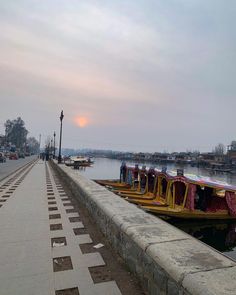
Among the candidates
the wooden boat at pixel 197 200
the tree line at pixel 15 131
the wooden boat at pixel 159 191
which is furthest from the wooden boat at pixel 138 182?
the tree line at pixel 15 131

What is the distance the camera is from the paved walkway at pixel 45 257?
11.5 ft

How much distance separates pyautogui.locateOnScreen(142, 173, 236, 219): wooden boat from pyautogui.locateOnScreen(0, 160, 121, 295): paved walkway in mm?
5532

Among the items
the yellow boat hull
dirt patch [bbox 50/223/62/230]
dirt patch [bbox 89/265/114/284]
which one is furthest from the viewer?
the yellow boat hull

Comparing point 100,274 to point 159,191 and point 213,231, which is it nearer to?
point 213,231

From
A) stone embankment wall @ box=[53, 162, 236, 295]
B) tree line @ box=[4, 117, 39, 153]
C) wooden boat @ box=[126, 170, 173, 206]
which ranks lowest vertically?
wooden boat @ box=[126, 170, 173, 206]

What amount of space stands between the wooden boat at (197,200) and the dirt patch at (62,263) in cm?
728

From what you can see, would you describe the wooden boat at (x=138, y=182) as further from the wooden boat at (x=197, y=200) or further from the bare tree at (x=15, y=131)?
the bare tree at (x=15, y=131)

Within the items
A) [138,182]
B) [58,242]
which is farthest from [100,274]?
[138,182]

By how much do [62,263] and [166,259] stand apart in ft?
6.48

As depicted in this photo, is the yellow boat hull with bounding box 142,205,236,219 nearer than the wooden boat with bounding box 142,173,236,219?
Yes

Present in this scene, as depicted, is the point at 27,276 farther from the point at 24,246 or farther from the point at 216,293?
the point at 216,293

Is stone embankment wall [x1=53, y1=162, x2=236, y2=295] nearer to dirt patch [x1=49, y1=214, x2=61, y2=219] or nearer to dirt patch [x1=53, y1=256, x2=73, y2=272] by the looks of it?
dirt patch [x1=53, y1=256, x2=73, y2=272]

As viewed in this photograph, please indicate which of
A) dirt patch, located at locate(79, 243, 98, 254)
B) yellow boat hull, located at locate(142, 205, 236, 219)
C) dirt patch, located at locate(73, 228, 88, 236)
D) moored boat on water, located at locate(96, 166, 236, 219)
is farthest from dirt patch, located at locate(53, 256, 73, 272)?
moored boat on water, located at locate(96, 166, 236, 219)

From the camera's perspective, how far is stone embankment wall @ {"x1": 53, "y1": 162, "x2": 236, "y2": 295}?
8.02ft
